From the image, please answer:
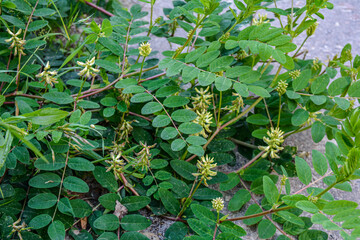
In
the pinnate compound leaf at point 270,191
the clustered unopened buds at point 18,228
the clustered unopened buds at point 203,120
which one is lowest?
the clustered unopened buds at point 18,228

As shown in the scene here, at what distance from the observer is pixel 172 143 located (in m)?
1.40

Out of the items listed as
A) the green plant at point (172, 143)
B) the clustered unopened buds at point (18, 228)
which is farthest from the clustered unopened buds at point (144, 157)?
the clustered unopened buds at point (18, 228)

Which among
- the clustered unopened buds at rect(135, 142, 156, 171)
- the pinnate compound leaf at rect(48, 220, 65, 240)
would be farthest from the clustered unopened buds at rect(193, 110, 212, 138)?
the pinnate compound leaf at rect(48, 220, 65, 240)

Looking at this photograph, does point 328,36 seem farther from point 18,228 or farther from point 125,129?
point 18,228

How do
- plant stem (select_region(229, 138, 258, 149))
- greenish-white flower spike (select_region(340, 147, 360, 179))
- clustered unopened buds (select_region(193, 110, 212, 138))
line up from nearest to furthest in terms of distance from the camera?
1. greenish-white flower spike (select_region(340, 147, 360, 179))
2. clustered unopened buds (select_region(193, 110, 212, 138))
3. plant stem (select_region(229, 138, 258, 149))

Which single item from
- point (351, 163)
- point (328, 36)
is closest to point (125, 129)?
point (351, 163)

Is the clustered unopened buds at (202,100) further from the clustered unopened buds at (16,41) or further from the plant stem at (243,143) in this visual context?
the clustered unopened buds at (16,41)

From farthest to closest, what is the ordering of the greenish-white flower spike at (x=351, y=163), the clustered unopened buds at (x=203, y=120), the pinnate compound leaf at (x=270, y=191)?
1. the clustered unopened buds at (x=203, y=120)
2. the pinnate compound leaf at (x=270, y=191)
3. the greenish-white flower spike at (x=351, y=163)

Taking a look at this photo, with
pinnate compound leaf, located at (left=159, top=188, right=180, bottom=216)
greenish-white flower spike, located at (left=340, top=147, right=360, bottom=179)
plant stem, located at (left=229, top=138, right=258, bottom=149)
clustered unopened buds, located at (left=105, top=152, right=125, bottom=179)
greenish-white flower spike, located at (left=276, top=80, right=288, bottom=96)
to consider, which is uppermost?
greenish-white flower spike, located at (left=340, top=147, right=360, bottom=179)

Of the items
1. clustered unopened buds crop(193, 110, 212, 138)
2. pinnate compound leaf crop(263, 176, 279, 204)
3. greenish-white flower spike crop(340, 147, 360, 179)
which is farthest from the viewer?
clustered unopened buds crop(193, 110, 212, 138)

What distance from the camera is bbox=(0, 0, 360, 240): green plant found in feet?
4.19

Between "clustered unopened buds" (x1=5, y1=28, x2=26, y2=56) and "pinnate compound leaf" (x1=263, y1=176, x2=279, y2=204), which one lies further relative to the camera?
"clustered unopened buds" (x1=5, y1=28, x2=26, y2=56)

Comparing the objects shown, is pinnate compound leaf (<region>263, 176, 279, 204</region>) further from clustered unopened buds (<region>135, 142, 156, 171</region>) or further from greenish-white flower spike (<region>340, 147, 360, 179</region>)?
clustered unopened buds (<region>135, 142, 156, 171</region>)

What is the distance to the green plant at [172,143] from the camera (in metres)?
1.28
